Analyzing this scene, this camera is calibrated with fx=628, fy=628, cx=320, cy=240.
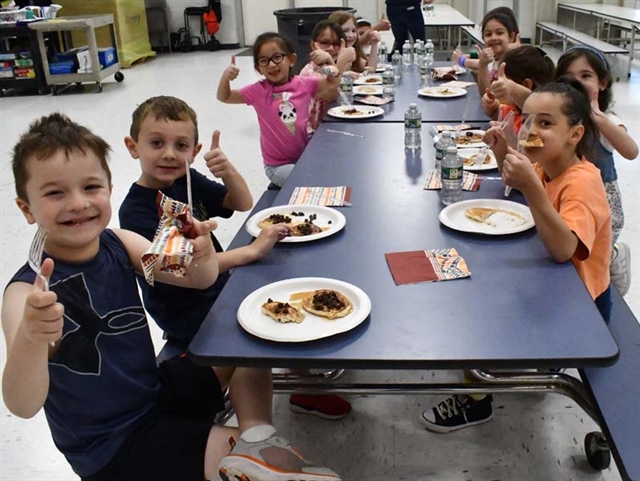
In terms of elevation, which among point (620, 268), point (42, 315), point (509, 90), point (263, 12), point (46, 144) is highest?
point (263, 12)

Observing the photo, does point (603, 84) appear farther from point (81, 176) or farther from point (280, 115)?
point (81, 176)

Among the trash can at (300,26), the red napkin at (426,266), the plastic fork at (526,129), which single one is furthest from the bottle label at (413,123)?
the trash can at (300,26)

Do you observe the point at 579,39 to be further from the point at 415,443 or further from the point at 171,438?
the point at 171,438

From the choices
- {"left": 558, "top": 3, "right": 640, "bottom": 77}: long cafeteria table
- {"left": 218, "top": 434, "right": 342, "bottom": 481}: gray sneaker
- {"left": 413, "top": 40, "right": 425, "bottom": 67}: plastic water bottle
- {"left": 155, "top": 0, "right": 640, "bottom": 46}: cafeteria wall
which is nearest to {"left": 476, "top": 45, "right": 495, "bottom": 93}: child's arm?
{"left": 413, "top": 40, "right": 425, "bottom": 67}: plastic water bottle

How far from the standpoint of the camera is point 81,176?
125 cm

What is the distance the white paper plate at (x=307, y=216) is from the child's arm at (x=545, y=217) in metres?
0.48

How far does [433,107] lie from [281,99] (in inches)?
29.5

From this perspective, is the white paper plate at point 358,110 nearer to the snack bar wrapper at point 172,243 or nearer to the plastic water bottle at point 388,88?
the plastic water bottle at point 388,88

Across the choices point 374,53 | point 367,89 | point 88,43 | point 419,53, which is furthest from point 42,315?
point 88,43

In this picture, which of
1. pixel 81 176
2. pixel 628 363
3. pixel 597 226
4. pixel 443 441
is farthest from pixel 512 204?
pixel 81 176

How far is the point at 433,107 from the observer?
3096mm

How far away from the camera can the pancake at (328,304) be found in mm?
1296

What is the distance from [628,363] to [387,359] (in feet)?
2.46

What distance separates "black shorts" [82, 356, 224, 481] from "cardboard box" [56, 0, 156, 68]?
8349mm
